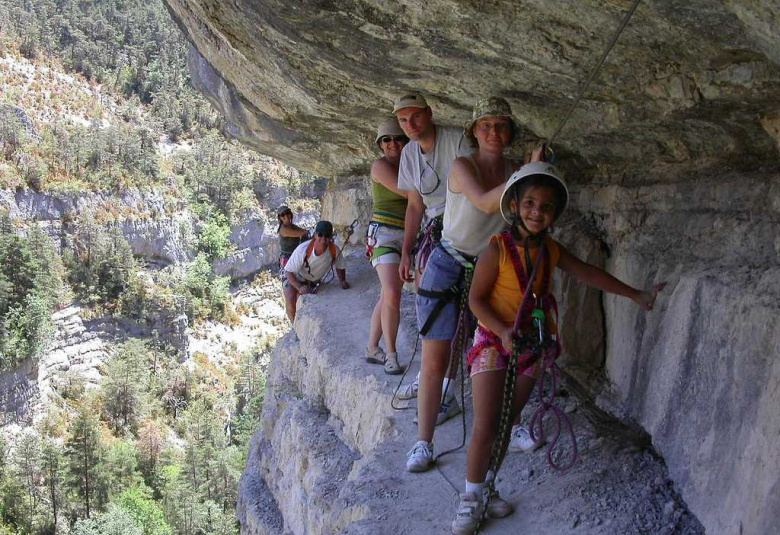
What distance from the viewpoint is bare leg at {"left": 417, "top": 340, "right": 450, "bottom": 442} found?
9.80 feet

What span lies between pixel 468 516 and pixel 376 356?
2256 millimetres

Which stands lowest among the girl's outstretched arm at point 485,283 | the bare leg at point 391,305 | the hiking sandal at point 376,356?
the hiking sandal at point 376,356

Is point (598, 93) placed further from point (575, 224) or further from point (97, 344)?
point (97, 344)

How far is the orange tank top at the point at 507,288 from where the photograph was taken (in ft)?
7.95

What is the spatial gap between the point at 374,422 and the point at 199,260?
3522 cm

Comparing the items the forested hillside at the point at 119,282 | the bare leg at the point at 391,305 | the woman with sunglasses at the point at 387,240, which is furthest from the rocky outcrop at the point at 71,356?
the bare leg at the point at 391,305

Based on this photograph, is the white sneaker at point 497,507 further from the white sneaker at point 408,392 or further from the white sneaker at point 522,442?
the white sneaker at point 408,392

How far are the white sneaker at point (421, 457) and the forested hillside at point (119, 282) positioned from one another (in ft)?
61.8

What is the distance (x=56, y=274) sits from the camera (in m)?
29.0

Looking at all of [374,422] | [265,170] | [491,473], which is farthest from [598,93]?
[265,170]

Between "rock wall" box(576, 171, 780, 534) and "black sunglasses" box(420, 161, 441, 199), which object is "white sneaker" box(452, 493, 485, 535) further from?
"black sunglasses" box(420, 161, 441, 199)

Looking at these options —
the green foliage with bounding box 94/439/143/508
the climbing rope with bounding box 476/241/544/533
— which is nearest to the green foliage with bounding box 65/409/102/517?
the green foliage with bounding box 94/439/143/508

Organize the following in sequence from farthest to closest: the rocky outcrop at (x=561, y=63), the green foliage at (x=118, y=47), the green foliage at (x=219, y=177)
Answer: the green foliage at (x=118, y=47), the green foliage at (x=219, y=177), the rocky outcrop at (x=561, y=63)

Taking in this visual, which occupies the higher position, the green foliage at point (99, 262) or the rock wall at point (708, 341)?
the rock wall at point (708, 341)
